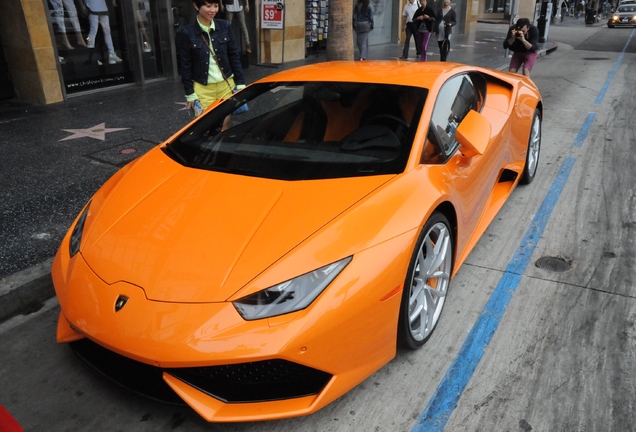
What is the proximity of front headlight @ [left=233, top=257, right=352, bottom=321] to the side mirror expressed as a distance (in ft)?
4.38

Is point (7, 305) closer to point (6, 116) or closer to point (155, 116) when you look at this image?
point (155, 116)

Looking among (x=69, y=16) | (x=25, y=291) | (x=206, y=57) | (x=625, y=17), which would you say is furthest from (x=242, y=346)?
(x=625, y=17)

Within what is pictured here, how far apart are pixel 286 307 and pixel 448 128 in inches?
71.5

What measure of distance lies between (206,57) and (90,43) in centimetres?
583

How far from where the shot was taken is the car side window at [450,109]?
10.4 feet

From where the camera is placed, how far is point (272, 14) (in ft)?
39.3

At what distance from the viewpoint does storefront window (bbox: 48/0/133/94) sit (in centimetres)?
919

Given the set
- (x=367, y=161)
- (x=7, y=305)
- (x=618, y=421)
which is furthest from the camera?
(x=7, y=305)

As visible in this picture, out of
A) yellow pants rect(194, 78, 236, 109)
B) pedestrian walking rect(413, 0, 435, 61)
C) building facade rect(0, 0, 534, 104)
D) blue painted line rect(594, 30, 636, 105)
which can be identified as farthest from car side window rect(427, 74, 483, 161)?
pedestrian walking rect(413, 0, 435, 61)

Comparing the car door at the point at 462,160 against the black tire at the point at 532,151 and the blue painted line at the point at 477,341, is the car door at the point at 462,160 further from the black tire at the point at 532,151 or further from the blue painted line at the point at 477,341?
the black tire at the point at 532,151

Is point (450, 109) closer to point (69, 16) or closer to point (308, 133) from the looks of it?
point (308, 133)

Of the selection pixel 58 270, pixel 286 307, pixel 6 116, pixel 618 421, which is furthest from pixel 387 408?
pixel 6 116

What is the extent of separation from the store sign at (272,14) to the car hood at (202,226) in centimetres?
979

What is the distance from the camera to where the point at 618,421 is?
7.78 feet
